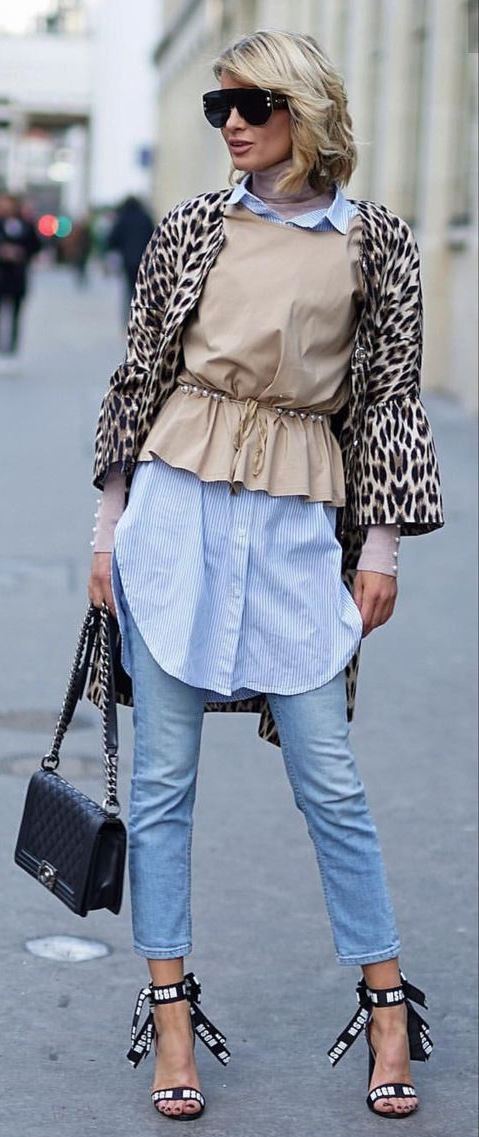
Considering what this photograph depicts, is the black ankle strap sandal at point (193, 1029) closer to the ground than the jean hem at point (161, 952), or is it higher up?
closer to the ground

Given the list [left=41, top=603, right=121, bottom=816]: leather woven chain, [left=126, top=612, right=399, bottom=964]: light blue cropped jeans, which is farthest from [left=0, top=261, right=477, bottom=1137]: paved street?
[left=41, top=603, right=121, bottom=816]: leather woven chain

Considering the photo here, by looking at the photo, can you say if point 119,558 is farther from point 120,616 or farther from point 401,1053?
point 401,1053

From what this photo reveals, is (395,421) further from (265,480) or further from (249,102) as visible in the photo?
(249,102)

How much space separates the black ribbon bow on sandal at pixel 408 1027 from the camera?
3.74 meters

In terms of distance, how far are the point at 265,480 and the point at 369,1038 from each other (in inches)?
40.1

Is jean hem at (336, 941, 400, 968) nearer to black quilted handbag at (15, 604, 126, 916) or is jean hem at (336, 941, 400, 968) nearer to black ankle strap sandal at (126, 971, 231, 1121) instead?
black ankle strap sandal at (126, 971, 231, 1121)

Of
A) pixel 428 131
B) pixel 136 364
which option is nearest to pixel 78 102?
pixel 428 131

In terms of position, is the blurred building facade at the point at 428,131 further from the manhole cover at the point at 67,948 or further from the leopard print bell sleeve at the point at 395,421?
the leopard print bell sleeve at the point at 395,421

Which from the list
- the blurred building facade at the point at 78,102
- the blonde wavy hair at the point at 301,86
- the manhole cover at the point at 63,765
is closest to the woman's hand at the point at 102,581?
the blonde wavy hair at the point at 301,86

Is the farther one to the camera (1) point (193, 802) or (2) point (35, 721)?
(2) point (35, 721)

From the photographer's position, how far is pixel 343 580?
12.3ft

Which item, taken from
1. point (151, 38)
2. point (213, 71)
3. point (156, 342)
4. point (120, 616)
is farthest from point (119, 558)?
point (151, 38)

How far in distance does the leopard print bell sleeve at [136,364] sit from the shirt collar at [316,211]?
0.14 meters

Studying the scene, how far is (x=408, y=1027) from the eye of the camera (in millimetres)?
3779
